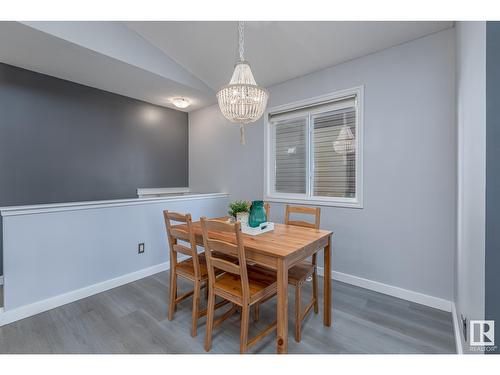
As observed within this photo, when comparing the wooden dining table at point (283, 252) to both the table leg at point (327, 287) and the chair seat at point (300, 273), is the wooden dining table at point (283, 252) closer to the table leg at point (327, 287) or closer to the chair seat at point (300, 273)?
the table leg at point (327, 287)

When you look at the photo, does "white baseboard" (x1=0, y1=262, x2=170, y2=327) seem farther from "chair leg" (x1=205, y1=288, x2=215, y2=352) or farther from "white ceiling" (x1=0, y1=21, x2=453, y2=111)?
"white ceiling" (x1=0, y1=21, x2=453, y2=111)

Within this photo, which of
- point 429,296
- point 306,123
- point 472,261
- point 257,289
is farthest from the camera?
point 306,123

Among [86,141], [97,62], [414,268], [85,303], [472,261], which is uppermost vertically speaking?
[97,62]

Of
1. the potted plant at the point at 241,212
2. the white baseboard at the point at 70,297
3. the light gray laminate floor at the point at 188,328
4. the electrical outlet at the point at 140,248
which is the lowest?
the light gray laminate floor at the point at 188,328

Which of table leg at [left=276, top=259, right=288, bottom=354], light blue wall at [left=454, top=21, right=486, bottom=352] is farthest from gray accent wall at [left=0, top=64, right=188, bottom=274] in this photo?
light blue wall at [left=454, top=21, right=486, bottom=352]

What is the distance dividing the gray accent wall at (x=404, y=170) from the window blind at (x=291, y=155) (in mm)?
448

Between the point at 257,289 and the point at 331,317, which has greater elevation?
the point at 257,289

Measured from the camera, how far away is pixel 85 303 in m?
2.29

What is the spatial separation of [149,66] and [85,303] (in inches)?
103

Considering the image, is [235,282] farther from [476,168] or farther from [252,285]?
[476,168]

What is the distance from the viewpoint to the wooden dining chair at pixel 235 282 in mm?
1484

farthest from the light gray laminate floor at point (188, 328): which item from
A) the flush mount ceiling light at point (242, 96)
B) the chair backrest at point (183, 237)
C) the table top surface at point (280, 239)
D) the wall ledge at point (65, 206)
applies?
the flush mount ceiling light at point (242, 96)

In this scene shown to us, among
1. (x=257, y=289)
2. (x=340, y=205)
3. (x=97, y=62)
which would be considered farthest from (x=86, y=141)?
(x=340, y=205)
